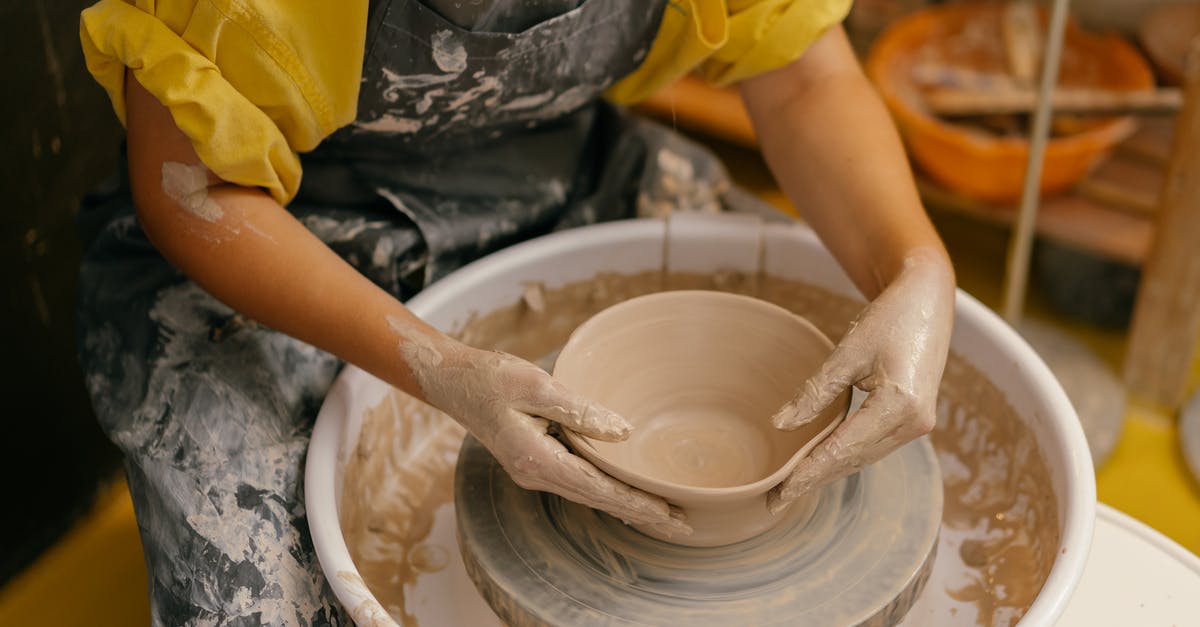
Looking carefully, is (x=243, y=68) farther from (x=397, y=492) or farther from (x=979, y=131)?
(x=979, y=131)

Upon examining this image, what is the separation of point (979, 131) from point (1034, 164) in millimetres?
469

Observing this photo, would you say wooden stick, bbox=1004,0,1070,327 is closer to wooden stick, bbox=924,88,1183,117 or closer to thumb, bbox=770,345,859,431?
wooden stick, bbox=924,88,1183,117

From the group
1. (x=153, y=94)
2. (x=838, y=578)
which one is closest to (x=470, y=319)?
(x=153, y=94)

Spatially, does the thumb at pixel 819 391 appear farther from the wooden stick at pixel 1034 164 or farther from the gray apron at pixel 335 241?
the wooden stick at pixel 1034 164

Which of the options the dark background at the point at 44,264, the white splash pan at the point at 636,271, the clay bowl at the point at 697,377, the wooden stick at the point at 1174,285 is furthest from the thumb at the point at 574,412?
the wooden stick at the point at 1174,285

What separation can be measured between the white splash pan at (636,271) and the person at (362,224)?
7cm

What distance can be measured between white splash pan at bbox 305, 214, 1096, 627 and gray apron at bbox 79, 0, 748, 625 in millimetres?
67

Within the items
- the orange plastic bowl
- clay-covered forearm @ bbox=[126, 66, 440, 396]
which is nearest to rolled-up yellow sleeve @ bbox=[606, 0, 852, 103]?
clay-covered forearm @ bbox=[126, 66, 440, 396]

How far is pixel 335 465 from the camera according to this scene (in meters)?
1.24

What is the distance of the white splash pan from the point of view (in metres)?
1.13

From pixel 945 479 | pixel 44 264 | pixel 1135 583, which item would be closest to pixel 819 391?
pixel 945 479

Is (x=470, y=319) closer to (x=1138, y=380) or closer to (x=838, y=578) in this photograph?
(x=838, y=578)

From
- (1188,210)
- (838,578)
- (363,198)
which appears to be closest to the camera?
(838,578)

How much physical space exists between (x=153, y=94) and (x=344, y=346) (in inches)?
13.1
